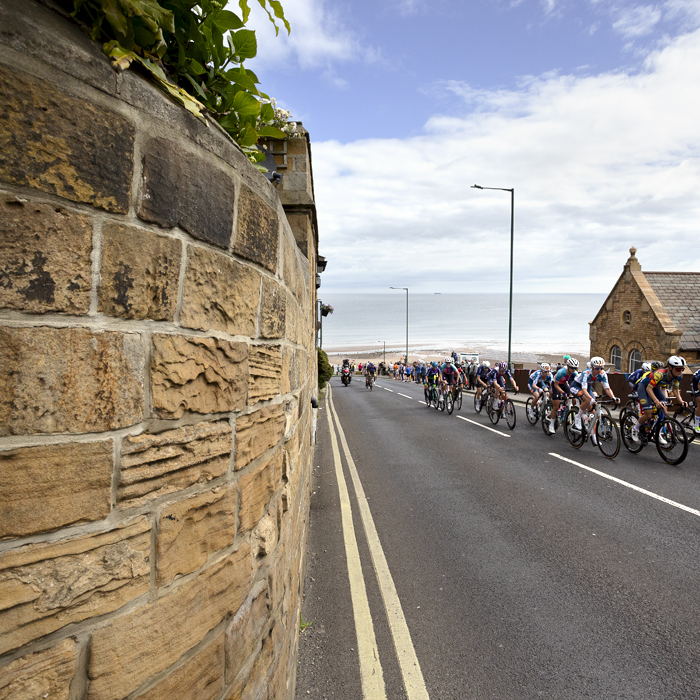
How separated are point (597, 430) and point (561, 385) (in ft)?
7.36

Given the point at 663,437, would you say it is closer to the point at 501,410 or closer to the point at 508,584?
the point at 501,410

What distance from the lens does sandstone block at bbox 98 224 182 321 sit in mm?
1106

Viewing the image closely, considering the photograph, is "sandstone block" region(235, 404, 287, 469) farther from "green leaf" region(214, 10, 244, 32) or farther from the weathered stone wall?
"green leaf" region(214, 10, 244, 32)

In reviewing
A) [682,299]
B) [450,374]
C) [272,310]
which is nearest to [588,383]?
[450,374]

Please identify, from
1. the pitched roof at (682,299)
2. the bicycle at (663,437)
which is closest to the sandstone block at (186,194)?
the bicycle at (663,437)

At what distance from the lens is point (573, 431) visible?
10.5m

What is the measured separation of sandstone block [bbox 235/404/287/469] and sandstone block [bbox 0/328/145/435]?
0.46 meters

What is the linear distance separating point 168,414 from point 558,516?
623 cm

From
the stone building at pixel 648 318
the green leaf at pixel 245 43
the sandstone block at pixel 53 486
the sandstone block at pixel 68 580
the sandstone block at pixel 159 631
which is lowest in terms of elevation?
the sandstone block at pixel 159 631

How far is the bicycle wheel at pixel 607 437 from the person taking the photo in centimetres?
937

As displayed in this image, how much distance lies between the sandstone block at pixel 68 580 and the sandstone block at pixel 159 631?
7 centimetres

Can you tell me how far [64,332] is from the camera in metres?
1.03

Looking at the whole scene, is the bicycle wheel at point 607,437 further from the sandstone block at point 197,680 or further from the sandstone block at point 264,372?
the sandstone block at point 197,680

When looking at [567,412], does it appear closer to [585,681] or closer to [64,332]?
[585,681]
